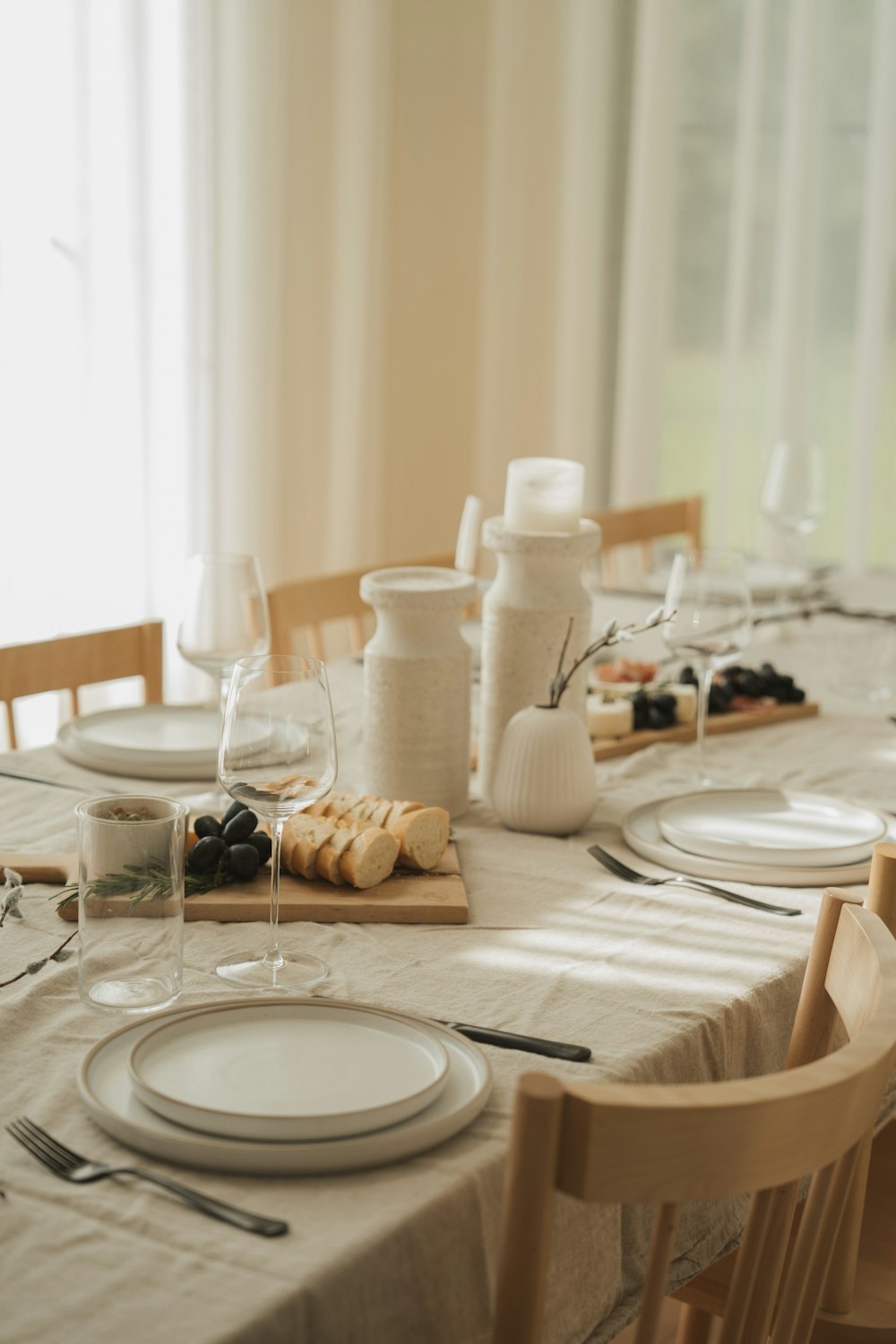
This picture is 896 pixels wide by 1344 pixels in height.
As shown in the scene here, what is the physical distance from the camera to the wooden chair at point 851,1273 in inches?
43.6

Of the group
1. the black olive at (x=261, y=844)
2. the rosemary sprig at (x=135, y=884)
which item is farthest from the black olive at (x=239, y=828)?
the rosemary sprig at (x=135, y=884)

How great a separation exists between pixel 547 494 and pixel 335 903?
56cm

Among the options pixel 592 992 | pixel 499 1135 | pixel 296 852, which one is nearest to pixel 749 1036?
pixel 592 992

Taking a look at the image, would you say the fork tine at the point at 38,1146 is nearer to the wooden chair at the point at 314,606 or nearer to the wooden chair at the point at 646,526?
the wooden chair at the point at 314,606

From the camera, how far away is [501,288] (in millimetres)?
4172

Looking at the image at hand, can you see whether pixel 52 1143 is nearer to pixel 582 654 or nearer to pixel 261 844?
pixel 261 844

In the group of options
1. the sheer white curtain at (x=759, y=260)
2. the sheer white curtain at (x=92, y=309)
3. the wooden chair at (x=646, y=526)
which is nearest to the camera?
the sheer white curtain at (x=92, y=309)

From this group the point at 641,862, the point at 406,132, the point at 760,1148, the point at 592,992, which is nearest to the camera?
the point at 760,1148

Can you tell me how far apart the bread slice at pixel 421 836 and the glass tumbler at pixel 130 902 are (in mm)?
293

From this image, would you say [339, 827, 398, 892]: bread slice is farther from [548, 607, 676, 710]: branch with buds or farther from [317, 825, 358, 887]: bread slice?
[548, 607, 676, 710]: branch with buds

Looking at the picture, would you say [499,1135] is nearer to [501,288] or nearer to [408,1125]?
[408,1125]

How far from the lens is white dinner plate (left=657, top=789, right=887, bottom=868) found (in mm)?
1414

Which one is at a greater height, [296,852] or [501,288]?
[501,288]

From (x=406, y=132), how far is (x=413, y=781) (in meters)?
3.09
